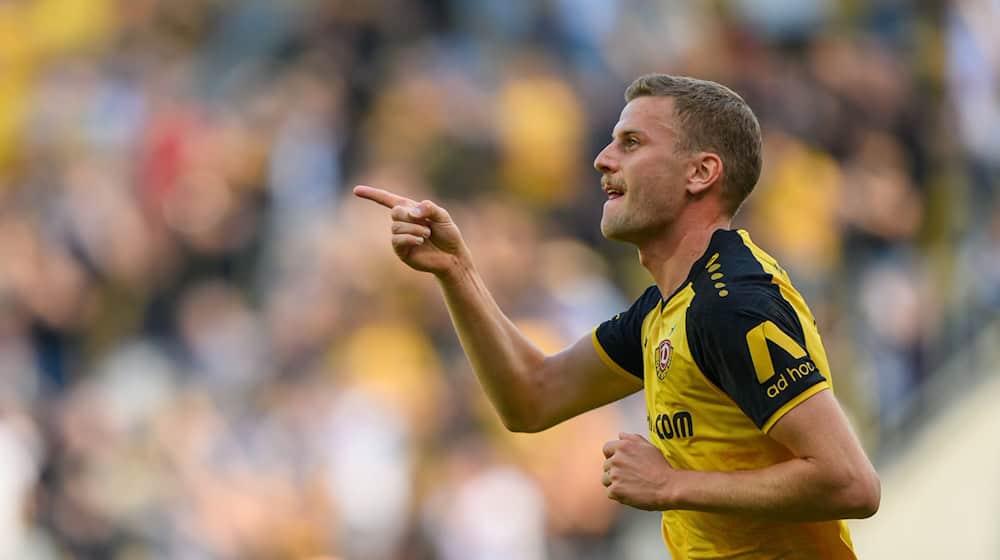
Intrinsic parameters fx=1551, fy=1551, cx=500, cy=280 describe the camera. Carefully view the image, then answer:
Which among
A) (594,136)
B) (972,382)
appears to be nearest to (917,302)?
(972,382)

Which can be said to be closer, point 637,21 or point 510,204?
point 510,204

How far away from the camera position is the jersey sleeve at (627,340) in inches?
178

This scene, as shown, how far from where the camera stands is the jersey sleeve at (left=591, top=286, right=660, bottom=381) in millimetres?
4531

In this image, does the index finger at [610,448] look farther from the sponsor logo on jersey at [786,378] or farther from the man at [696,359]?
the sponsor logo on jersey at [786,378]

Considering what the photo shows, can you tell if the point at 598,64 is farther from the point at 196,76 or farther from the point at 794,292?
the point at 794,292

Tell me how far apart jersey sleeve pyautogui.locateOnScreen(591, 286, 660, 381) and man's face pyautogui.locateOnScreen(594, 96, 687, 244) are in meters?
0.37

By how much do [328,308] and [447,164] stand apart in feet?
4.41

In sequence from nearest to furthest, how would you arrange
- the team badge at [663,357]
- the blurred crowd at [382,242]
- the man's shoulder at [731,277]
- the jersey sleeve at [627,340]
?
the man's shoulder at [731,277] < the team badge at [663,357] < the jersey sleeve at [627,340] < the blurred crowd at [382,242]

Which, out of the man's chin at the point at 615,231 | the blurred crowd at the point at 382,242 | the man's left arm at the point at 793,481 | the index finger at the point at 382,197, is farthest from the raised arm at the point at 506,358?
the blurred crowd at the point at 382,242

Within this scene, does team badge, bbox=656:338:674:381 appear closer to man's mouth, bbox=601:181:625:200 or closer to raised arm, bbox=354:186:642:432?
man's mouth, bbox=601:181:625:200

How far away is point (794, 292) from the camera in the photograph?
386 centimetres

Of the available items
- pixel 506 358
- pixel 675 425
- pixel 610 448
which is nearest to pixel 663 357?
pixel 675 425

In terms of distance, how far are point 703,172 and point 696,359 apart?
0.58 meters

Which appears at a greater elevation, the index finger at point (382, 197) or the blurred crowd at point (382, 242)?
the blurred crowd at point (382, 242)
